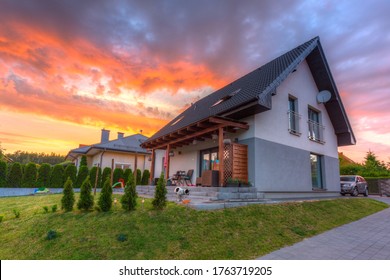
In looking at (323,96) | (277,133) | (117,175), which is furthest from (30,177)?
(323,96)

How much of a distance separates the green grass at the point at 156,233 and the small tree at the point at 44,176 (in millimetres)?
10518

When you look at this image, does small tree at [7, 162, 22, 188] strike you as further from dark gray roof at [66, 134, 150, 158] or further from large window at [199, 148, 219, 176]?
large window at [199, 148, 219, 176]

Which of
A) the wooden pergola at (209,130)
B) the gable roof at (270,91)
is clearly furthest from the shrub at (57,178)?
the wooden pergola at (209,130)

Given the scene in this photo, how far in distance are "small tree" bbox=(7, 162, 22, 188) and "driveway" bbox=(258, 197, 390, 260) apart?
56.9 ft

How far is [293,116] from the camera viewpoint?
11367 mm

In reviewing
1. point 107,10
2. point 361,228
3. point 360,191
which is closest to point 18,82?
point 107,10

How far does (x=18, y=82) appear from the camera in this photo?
396 inches

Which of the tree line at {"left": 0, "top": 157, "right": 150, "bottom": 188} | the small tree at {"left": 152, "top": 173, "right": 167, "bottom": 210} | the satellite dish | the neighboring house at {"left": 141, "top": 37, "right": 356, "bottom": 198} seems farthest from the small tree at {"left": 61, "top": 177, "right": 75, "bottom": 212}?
the satellite dish

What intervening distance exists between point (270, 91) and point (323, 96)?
21.4 ft

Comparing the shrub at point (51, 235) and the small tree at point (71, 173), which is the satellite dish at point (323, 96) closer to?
the shrub at point (51, 235)

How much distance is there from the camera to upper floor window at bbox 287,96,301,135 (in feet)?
36.2
